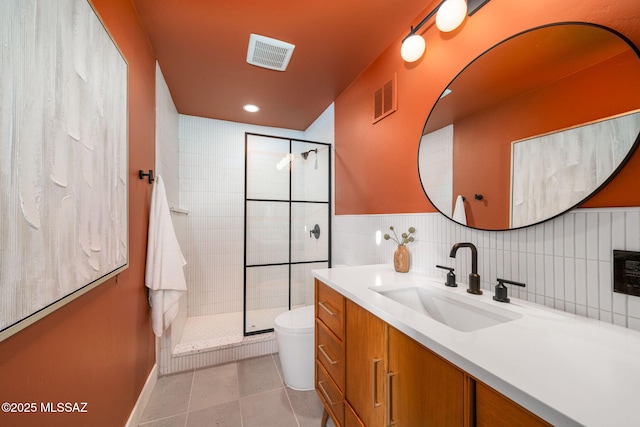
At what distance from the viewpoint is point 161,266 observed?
1.70 meters

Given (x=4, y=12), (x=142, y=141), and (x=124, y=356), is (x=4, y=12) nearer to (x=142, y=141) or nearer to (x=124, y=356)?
(x=142, y=141)

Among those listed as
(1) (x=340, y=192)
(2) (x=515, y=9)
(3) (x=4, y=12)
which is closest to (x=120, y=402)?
(3) (x=4, y=12)

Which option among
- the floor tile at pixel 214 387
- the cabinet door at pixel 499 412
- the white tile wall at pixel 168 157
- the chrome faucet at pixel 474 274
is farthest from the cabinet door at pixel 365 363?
the white tile wall at pixel 168 157

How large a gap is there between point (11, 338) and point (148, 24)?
5.96ft

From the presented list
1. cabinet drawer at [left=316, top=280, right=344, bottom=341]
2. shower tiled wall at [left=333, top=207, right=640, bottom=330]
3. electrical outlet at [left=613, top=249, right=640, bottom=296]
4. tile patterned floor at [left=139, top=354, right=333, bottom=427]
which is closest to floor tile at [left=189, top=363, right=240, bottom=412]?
tile patterned floor at [left=139, top=354, right=333, bottom=427]

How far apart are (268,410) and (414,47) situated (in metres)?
2.43

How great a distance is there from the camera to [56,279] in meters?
0.72

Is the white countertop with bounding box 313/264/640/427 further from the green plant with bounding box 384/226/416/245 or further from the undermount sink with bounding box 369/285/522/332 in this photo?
the green plant with bounding box 384/226/416/245

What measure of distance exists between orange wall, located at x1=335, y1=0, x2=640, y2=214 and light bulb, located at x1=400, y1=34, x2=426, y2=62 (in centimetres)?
5

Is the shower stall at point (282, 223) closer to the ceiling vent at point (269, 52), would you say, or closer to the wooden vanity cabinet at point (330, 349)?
the ceiling vent at point (269, 52)

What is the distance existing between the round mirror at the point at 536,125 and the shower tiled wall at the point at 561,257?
0.06 meters

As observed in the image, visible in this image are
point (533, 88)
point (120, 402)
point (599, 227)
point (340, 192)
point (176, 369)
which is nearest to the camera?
point (599, 227)

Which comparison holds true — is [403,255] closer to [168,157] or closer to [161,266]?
[161,266]

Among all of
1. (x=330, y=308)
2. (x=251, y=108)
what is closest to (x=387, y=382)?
(x=330, y=308)
